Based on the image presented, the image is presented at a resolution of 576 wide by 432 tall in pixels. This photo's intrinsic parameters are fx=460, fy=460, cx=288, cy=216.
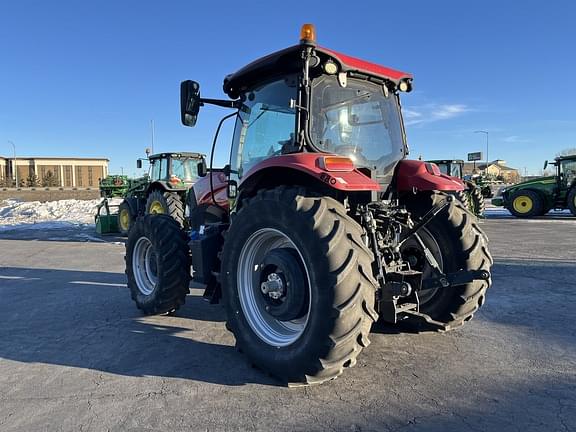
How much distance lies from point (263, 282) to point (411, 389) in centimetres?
134

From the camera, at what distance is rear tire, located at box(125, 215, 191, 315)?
4938 mm

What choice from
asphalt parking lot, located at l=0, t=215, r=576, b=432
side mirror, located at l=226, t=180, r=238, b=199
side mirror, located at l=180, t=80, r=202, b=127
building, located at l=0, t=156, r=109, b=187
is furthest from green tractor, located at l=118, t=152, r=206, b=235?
building, located at l=0, t=156, r=109, b=187

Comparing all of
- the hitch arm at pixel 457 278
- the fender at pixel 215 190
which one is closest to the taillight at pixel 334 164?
the hitch arm at pixel 457 278

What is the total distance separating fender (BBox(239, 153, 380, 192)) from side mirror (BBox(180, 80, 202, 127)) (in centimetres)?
137

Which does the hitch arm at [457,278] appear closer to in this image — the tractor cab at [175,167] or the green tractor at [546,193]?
the tractor cab at [175,167]

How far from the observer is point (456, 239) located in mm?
4148

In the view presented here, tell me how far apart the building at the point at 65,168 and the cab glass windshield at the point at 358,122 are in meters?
76.3

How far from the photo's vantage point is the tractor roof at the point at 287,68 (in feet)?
12.4

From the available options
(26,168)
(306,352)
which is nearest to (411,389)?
(306,352)

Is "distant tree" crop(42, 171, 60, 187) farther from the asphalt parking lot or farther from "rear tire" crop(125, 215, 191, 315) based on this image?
"rear tire" crop(125, 215, 191, 315)

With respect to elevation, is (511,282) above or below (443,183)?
below

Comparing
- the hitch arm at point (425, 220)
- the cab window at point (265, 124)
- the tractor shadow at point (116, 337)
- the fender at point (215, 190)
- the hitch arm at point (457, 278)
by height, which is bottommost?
the tractor shadow at point (116, 337)

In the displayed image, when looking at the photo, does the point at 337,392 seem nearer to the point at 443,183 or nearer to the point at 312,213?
the point at 312,213

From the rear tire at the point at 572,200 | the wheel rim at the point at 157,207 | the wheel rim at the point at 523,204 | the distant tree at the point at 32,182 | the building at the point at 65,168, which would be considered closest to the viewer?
the wheel rim at the point at 157,207
